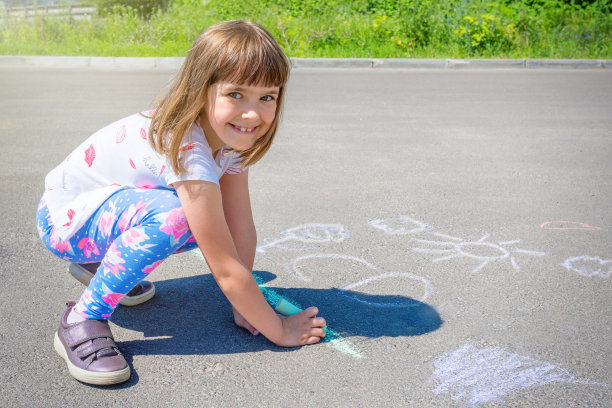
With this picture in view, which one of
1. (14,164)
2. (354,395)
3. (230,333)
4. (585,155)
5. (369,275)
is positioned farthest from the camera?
(585,155)

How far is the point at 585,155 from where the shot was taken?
16.3ft

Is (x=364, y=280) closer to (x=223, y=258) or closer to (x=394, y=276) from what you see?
(x=394, y=276)

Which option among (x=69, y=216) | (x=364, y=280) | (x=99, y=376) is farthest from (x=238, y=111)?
(x=364, y=280)

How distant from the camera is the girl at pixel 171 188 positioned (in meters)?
1.97

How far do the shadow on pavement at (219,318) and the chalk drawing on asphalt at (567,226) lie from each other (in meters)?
1.27

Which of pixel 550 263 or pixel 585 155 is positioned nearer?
pixel 550 263

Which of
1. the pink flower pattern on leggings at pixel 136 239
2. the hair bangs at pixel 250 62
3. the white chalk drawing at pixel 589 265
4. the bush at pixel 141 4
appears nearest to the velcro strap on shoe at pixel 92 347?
the pink flower pattern on leggings at pixel 136 239

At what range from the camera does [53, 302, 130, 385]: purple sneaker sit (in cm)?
199

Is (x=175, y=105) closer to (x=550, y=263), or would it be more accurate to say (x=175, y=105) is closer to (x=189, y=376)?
(x=189, y=376)

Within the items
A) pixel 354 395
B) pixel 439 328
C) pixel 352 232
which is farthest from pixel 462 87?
pixel 354 395

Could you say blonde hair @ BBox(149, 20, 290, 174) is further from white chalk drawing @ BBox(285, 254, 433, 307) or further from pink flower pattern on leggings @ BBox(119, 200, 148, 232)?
white chalk drawing @ BBox(285, 254, 433, 307)

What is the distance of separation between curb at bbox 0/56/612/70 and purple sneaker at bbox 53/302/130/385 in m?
8.76

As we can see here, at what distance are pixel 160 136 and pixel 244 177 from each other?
0.45 m

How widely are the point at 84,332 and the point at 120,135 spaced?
685 mm
